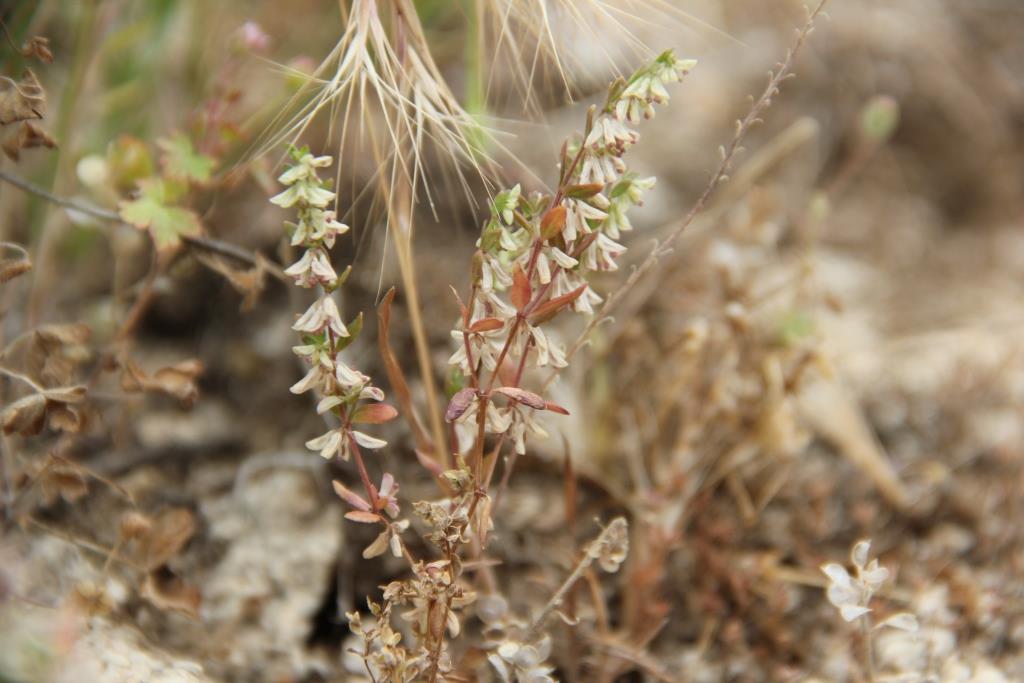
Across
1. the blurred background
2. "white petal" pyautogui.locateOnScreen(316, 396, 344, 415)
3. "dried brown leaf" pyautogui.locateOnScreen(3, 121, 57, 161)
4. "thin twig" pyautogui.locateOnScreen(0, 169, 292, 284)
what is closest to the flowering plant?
"white petal" pyautogui.locateOnScreen(316, 396, 344, 415)

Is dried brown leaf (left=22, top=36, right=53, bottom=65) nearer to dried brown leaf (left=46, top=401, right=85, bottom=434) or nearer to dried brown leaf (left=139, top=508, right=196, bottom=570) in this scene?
dried brown leaf (left=46, top=401, right=85, bottom=434)

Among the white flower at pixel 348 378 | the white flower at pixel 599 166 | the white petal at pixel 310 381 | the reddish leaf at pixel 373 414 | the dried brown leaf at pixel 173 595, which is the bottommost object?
the dried brown leaf at pixel 173 595

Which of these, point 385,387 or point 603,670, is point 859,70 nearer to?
point 385,387

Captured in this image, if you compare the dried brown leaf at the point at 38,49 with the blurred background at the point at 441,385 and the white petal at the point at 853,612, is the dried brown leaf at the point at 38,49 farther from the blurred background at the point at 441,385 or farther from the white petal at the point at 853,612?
the white petal at the point at 853,612

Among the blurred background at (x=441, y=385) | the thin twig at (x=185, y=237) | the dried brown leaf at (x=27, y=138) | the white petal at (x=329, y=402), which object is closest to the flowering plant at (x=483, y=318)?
the white petal at (x=329, y=402)

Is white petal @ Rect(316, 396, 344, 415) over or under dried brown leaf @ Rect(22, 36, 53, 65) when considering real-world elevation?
under

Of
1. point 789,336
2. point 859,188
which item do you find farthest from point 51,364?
point 859,188

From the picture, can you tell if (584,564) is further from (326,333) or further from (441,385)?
(441,385)
